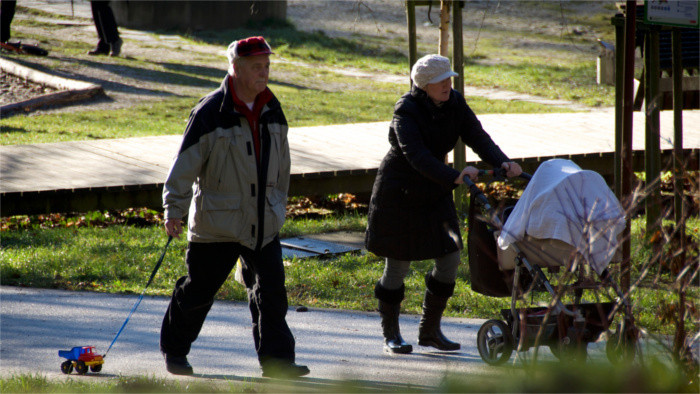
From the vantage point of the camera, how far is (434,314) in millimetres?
5383

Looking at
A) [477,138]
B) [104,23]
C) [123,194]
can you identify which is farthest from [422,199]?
[104,23]

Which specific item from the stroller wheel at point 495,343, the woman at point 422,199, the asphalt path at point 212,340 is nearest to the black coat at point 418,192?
the woman at point 422,199

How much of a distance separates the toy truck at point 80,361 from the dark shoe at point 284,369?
35.4 inches

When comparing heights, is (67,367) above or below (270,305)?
below

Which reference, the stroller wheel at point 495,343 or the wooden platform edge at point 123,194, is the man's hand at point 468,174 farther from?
the wooden platform edge at point 123,194

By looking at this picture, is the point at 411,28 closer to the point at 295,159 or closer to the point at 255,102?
the point at 295,159

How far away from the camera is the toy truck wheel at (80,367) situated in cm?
487

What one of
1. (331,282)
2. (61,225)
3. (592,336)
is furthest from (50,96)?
(592,336)

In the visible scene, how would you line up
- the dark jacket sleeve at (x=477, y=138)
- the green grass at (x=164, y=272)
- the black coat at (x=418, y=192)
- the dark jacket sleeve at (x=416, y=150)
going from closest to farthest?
the dark jacket sleeve at (x=416, y=150), the black coat at (x=418, y=192), the dark jacket sleeve at (x=477, y=138), the green grass at (x=164, y=272)

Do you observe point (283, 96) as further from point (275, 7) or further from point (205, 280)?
point (205, 280)

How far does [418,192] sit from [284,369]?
4.18ft

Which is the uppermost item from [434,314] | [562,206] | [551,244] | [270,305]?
[562,206]

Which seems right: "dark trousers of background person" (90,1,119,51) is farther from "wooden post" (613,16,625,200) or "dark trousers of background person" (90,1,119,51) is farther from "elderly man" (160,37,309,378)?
"elderly man" (160,37,309,378)

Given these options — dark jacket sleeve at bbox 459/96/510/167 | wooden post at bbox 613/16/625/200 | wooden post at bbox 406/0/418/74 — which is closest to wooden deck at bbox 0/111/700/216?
wooden post at bbox 613/16/625/200
